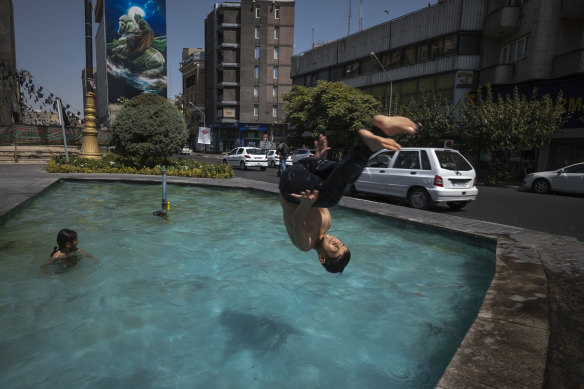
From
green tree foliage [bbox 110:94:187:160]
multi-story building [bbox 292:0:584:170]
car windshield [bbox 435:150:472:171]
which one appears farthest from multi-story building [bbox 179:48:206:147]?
car windshield [bbox 435:150:472:171]

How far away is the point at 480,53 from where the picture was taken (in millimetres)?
26094

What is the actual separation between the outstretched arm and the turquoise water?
181 centimetres

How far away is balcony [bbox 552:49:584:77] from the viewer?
19094 mm

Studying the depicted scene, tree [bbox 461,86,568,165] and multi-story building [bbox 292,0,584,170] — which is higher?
multi-story building [bbox 292,0,584,170]

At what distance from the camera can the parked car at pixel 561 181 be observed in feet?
49.3

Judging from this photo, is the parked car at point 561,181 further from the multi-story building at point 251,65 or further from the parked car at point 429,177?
the multi-story building at point 251,65

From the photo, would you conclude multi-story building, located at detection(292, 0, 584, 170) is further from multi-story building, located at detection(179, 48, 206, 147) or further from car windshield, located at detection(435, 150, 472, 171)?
multi-story building, located at detection(179, 48, 206, 147)

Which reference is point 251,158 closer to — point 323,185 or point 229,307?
point 229,307

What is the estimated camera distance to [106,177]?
1516 centimetres

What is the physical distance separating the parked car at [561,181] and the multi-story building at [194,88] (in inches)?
2276

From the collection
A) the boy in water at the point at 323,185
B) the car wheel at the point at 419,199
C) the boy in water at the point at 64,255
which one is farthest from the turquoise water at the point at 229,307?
the car wheel at the point at 419,199

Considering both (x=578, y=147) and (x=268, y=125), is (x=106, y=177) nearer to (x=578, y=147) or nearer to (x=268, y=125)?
(x=578, y=147)

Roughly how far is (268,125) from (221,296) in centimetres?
5371

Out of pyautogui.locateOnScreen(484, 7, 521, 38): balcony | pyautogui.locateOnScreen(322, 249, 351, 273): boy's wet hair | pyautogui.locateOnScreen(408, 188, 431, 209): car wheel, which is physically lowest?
pyautogui.locateOnScreen(408, 188, 431, 209): car wheel
